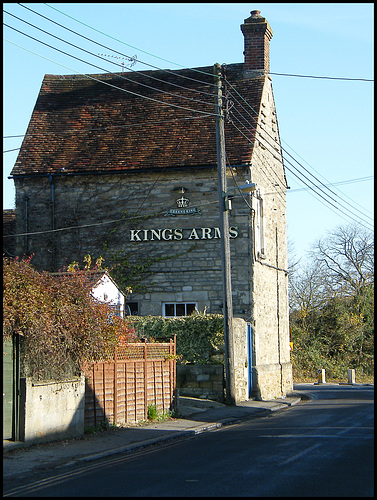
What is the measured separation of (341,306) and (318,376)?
5.96 metres

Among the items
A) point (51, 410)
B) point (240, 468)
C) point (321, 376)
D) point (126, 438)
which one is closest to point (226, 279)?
point (126, 438)

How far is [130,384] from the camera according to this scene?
1622 centimetres

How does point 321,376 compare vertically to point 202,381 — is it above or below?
below

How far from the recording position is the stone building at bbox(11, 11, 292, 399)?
79.5ft

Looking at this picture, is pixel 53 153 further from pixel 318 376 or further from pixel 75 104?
pixel 318 376

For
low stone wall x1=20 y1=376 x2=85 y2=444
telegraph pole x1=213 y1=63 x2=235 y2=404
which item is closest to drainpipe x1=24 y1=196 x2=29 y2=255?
telegraph pole x1=213 y1=63 x2=235 y2=404

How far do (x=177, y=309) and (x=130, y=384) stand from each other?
817 centimetres

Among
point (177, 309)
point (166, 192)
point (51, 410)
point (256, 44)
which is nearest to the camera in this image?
point (51, 410)

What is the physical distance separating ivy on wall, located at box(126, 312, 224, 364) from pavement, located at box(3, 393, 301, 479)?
4.53 feet

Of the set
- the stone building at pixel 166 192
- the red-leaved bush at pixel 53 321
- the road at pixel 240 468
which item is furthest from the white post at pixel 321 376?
the red-leaved bush at pixel 53 321

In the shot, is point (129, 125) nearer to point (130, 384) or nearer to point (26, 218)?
point (26, 218)

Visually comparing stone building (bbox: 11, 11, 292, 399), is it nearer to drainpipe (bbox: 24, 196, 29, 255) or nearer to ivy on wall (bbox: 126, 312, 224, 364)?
drainpipe (bbox: 24, 196, 29, 255)

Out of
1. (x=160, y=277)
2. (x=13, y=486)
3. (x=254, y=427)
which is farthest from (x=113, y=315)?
(x=160, y=277)

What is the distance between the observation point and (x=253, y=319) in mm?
23688
